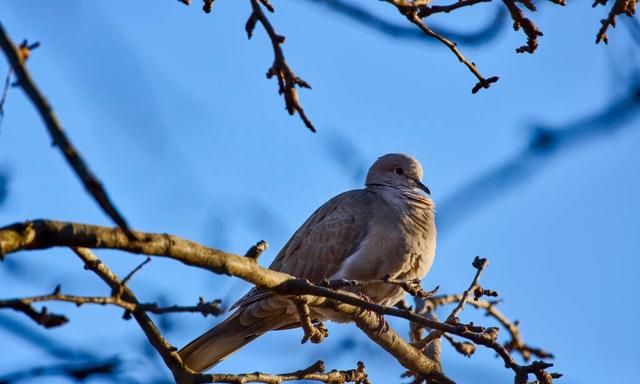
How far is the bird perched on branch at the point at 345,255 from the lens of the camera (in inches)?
198

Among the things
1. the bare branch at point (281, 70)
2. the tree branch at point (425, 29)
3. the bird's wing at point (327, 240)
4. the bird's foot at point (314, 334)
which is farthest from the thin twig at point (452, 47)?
the bird's wing at point (327, 240)

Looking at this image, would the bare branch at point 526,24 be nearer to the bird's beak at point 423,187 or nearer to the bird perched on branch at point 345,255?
the bird perched on branch at point 345,255

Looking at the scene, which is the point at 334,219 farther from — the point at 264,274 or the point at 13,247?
the point at 13,247

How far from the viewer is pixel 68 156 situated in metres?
2.10

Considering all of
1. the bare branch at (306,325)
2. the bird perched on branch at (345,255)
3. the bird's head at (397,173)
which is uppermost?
the bird's head at (397,173)

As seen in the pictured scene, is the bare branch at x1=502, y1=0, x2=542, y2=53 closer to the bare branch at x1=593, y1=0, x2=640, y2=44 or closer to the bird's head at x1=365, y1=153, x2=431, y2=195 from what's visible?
the bare branch at x1=593, y1=0, x2=640, y2=44

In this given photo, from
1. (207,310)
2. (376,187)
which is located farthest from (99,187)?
(376,187)

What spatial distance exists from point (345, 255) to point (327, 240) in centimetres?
18

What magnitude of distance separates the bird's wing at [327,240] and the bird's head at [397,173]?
491mm

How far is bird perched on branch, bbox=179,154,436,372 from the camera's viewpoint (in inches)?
198

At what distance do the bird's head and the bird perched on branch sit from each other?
14 cm

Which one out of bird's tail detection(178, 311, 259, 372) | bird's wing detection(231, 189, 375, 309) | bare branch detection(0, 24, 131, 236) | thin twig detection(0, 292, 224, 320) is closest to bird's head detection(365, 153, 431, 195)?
bird's wing detection(231, 189, 375, 309)

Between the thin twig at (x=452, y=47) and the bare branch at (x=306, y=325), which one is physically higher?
the thin twig at (x=452, y=47)

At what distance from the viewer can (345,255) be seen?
5.45 meters
